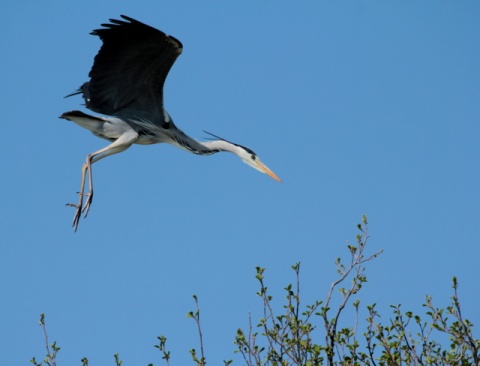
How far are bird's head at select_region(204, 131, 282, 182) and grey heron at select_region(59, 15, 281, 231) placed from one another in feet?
1.17

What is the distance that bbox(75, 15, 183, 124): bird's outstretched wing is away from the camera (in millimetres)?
7876

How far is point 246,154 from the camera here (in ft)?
32.0

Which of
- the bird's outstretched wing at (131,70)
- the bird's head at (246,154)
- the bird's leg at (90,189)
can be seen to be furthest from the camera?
the bird's head at (246,154)

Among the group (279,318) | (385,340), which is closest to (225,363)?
(279,318)

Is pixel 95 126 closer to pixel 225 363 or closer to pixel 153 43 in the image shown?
pixel 153 43

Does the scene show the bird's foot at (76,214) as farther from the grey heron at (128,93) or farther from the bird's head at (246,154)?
the bird's head at (246,154)

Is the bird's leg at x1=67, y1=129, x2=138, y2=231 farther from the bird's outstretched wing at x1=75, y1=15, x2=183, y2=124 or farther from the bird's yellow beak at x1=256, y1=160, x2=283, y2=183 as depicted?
the bird's yellow beak at x1=256, y1=160, x2=283, y2=183

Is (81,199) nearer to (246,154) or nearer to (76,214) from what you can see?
(76,214)

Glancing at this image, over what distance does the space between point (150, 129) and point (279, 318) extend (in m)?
4.58

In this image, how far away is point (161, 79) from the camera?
853 centimetres

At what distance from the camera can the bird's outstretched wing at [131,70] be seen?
25.8 feet

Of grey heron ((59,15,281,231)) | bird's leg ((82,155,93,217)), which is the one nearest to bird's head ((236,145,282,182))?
grey heron ((59,15,281,231))

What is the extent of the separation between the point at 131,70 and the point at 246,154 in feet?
6.61

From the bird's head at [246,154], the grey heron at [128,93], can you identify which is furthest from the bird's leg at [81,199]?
the bird's head at [246,154]
